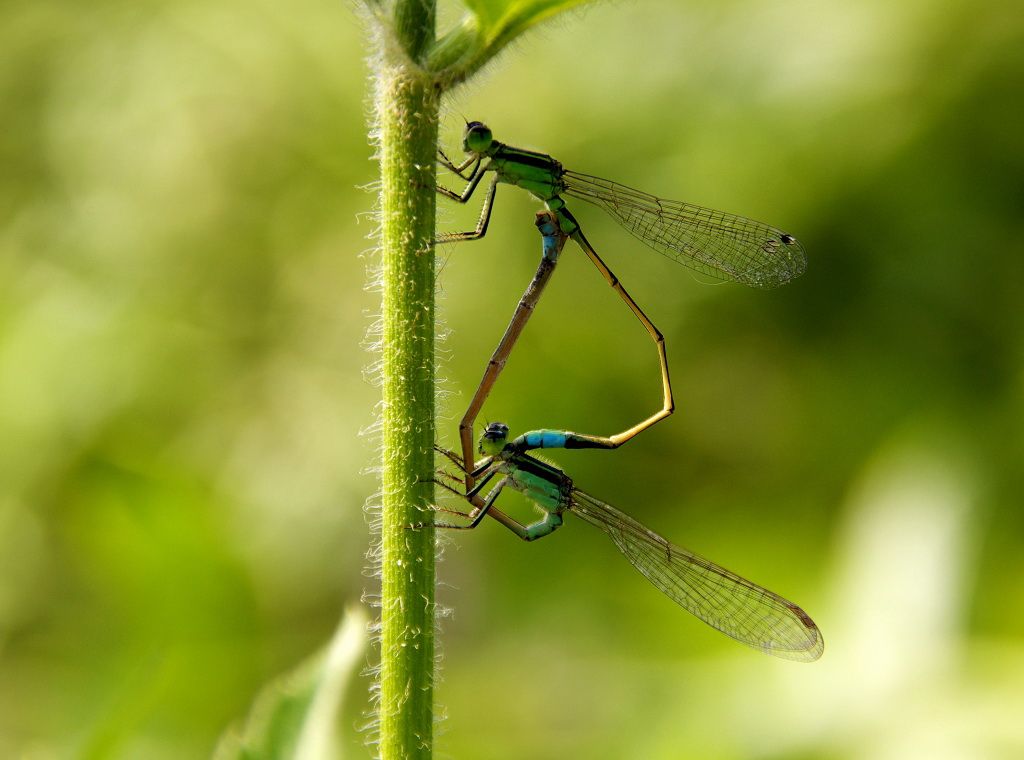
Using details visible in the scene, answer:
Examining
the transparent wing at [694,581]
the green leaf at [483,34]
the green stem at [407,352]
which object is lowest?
the green stem at [407,352]

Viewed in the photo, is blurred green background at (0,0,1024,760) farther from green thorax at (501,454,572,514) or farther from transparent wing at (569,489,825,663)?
green thorax at (501,454,572,514)

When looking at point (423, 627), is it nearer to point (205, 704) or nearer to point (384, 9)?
point (384, 9)

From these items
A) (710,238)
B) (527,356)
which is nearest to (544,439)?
(710,238)

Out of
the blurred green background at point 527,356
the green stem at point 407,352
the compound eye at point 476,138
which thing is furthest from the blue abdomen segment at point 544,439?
the green stem at point 407,352

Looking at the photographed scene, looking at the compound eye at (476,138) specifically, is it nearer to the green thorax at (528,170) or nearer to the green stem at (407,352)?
the green thorax at (528,170)

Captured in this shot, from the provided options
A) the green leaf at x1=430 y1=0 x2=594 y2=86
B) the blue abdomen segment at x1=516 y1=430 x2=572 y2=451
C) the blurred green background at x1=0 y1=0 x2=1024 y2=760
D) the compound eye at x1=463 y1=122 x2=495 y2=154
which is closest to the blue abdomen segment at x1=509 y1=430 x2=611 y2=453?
the blue abdomen segment at x1=516 y1=430 x2=572 y2=451

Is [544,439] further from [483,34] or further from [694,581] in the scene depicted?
[483,34]

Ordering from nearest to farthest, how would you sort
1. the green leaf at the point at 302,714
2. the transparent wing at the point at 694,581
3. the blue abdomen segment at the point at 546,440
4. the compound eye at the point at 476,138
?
the green leaf at the point at 302,714, the compound eye at the point at 476,138, the blue abdomen segment at the point at 546,440, the transparent wing at the point at 694,581
